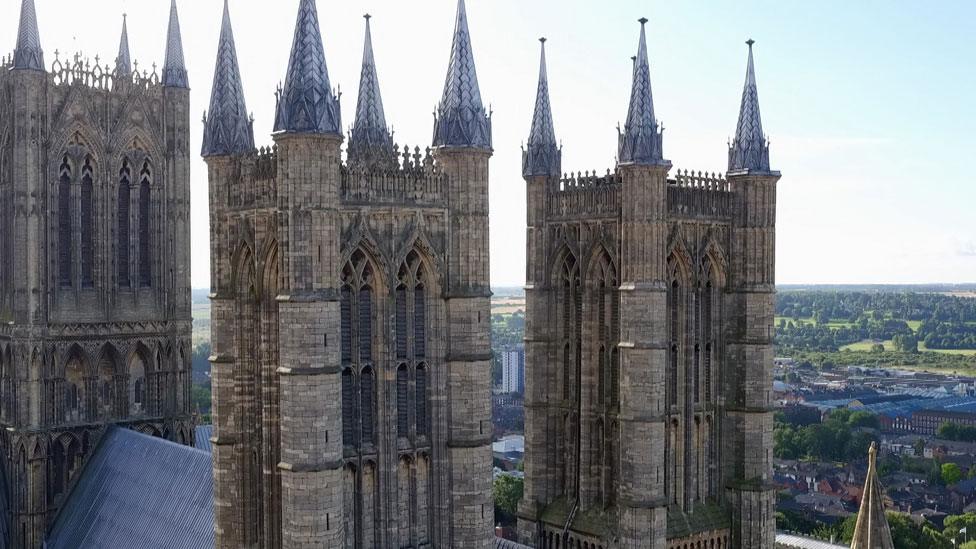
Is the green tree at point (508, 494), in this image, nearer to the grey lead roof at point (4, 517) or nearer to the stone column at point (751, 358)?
the stone column at point (751, 358)

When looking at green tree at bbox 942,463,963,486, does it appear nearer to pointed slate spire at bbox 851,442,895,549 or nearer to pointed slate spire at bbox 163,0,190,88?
pointed slate spire at bbox 851,442,895,549

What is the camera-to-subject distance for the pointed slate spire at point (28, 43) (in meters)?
52.5

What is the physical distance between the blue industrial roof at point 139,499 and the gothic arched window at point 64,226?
856cm

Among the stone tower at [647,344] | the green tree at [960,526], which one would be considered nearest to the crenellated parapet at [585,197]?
the stone tower at [647,344]

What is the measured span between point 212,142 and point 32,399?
2385cm

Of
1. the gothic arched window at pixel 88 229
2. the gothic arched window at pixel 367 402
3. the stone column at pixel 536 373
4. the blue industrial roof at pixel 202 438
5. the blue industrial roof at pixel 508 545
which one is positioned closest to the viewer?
the gothic arched window at pixel 367 402

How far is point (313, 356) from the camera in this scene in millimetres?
31766

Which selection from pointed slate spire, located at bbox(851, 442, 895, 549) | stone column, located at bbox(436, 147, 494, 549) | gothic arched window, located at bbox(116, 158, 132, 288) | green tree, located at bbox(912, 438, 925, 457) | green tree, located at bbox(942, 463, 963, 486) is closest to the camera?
stone column, located at bbox(436, 147, 494, 549)

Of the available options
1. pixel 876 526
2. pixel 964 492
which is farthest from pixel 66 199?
pixel 964 492

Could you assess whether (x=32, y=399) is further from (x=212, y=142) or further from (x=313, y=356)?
(x=313, y=356)

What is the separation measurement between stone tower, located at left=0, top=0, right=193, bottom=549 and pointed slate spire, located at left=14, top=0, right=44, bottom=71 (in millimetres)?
67

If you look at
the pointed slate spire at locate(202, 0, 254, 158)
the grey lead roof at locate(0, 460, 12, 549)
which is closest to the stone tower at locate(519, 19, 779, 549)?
the pointed slate spire at locate(202, 0, 254, 158)

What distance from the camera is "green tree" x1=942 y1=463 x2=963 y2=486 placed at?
137250 millimetres

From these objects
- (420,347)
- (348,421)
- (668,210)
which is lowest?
(348,421)
